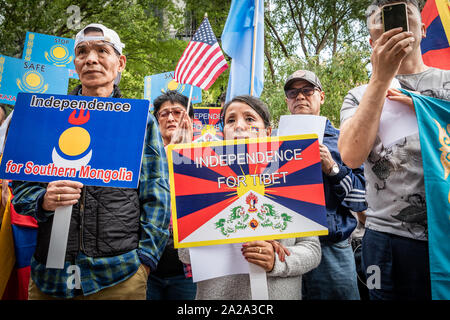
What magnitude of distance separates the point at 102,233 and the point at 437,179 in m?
1.72

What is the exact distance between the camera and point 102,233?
6.31 ft

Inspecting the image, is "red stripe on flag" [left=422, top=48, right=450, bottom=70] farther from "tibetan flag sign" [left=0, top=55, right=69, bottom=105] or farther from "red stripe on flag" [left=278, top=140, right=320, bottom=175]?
"tibetan flag sign" [left=0, top=55, right=69, bottom=105]

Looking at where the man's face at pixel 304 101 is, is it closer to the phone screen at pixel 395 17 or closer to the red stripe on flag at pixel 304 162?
the red stripe on flag at pixel 304 162

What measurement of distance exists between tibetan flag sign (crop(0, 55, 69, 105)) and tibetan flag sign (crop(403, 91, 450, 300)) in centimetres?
449

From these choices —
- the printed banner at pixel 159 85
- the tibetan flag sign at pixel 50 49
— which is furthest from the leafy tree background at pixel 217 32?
the printed banner at pixel 159 85

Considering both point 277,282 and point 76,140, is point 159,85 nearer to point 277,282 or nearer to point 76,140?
point 76,140

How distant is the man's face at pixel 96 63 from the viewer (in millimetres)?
2219

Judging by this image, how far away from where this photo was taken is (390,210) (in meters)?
1.69

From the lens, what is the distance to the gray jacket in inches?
71.2

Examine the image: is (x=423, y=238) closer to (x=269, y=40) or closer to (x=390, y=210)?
(x=390, y=210)

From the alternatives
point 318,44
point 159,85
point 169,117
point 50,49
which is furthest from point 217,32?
point 169,117

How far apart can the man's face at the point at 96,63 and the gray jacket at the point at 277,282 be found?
4.02 ft

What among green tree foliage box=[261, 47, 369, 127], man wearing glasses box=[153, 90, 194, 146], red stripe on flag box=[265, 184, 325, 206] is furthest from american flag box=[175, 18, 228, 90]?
green tree foliage box=[261, 47, 369, 127]
